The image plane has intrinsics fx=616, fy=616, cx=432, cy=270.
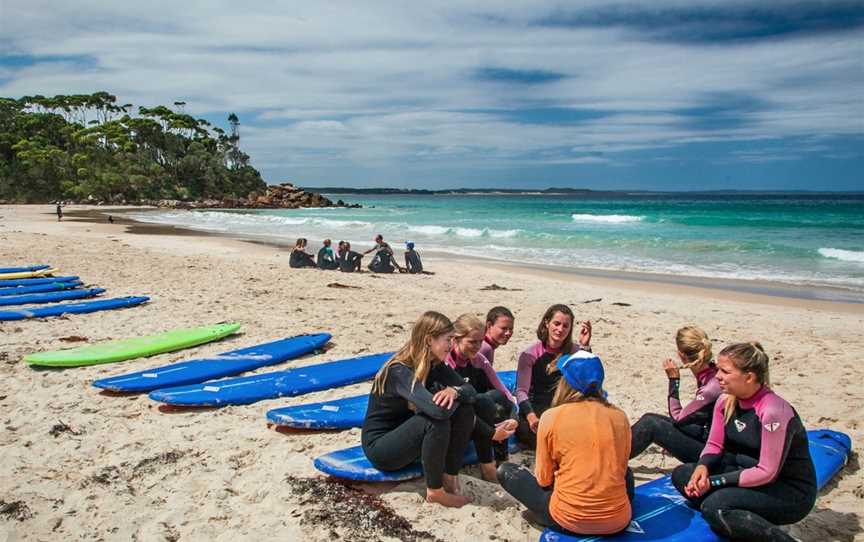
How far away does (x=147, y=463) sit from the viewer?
13.8 ft

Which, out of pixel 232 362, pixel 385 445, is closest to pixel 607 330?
pixel 232 362

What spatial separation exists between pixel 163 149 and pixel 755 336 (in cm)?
7515

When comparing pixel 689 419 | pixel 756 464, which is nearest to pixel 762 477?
pixel 756 464

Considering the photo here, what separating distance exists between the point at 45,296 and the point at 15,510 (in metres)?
7.10

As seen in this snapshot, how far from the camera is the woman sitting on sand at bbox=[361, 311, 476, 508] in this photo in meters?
3.52

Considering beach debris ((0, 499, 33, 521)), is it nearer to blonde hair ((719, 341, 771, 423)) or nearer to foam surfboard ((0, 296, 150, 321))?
blonde hair ((719, 341, 771, 423))

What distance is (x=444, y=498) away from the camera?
363cm

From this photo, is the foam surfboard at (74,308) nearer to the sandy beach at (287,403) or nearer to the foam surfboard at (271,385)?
the sandy beach at (287,403)

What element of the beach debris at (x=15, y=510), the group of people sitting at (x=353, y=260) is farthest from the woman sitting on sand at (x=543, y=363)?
the group of people sitting at (x=353, y=260)

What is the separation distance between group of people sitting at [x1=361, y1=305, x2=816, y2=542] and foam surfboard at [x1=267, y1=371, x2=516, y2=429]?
1013 millimetres

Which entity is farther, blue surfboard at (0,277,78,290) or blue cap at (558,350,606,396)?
blue surfboard at (0,277,78,290)

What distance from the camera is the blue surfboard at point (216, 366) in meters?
5.59

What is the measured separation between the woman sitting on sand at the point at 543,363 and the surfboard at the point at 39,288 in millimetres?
9117

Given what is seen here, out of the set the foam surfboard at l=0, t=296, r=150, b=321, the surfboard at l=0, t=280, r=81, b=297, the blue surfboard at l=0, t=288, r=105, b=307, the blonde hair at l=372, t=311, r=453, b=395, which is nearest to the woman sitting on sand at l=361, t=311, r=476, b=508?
the blonde hair at l=372, t=311, r=453, b=395
